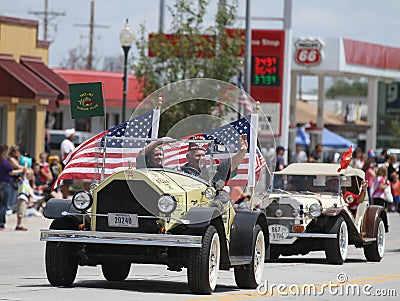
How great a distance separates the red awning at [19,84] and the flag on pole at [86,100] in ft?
59.4

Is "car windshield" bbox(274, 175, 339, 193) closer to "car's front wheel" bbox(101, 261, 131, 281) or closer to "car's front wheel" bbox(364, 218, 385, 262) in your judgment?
"car's front wheel" bbox(364, 218, 385, 262)

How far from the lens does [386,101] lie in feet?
312

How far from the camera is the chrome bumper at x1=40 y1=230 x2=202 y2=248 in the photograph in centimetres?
1196

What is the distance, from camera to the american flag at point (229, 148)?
13.4m

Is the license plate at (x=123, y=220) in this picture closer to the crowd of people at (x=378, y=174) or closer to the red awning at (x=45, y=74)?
the crowd of people at (x=378, y=174)

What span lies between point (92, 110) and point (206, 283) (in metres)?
3.22

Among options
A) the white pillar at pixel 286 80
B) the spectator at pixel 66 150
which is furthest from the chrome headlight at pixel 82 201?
the white pillar at pixel 286 80

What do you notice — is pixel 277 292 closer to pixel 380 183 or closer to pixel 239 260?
pixel 239 260

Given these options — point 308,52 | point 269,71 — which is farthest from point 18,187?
point 308,52

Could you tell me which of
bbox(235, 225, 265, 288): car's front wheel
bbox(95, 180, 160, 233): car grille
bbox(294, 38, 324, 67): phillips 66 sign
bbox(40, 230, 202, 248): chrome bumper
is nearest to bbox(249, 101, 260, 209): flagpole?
bbox(235, 225, 265, 288): car's front wheel

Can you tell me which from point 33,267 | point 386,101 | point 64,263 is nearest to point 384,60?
point 33,267

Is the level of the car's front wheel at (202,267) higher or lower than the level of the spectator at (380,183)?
higher

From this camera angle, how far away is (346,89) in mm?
155500

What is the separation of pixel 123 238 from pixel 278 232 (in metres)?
5.65
